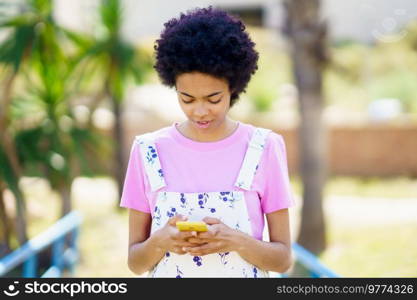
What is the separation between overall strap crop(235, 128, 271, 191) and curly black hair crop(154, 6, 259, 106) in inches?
6.7

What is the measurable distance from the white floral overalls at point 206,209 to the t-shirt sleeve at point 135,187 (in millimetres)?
30

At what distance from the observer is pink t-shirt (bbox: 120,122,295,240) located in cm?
189

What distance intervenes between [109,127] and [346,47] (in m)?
8.92

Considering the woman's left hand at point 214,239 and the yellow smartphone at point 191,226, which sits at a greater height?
the yellow smartphone at point 191,226

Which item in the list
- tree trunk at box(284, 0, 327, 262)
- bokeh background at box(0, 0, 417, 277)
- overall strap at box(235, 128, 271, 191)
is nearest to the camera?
overall strap at box(235, 128, 271, 191)

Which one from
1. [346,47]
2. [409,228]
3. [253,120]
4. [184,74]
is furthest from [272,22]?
[184,74]

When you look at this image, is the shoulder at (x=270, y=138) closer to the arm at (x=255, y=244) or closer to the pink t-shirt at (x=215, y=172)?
the pink t-shirt at (x=215, y=172)

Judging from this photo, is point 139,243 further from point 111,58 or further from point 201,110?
point 111,58

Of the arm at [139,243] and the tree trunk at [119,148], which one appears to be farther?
the tree trunk at [119,148]

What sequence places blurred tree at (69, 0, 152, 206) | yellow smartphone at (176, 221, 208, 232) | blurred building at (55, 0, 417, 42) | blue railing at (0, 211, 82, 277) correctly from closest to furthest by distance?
1. yellow smartphone at (176, 221, 208, 232)
2. blue railing at (0, 211, 82, 277)
3. blurred tree at (69, 0, 152, 206)
4. blurred building at (55, 0, 417, 42)

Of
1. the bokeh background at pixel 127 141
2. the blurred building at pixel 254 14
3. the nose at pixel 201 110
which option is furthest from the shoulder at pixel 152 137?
the blurred building at pixel 254 14

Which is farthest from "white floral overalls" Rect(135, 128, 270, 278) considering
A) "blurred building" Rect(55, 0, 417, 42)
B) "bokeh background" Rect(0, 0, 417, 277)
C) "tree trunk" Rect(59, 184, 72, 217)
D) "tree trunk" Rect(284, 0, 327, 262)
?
"blurred building" Rect(55, 0, 417, 42)

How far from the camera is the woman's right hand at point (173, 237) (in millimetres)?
1788

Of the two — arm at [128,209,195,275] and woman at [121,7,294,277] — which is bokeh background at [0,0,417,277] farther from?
arm at [128,209,195,275]
